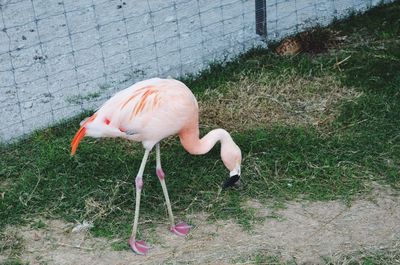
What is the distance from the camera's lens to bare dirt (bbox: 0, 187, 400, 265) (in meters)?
4.53

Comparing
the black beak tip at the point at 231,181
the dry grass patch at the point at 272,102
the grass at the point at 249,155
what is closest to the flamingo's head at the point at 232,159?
the black beak tip at the point at 231,181

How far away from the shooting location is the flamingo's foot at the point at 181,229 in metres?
4.75

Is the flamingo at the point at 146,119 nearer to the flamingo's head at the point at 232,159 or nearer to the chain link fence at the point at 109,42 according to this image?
the flamingo's head at the point at 232,159

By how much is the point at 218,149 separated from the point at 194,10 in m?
2.29

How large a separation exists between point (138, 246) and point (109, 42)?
8.61 ft

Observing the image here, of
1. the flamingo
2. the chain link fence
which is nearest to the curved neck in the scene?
the flamingo

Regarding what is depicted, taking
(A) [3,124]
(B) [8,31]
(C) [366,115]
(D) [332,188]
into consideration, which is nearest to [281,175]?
(D) [332,188]

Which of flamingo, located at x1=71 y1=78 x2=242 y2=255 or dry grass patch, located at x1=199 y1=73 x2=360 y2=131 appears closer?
flamingo, located at x1=71 y1=78 x2=242 y2=255

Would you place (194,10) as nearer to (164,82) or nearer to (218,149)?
(218,149)

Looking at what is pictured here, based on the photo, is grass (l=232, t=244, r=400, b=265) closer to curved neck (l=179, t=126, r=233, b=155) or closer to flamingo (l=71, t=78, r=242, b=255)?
flamingo (l=71, t=78, r=242, b=255)

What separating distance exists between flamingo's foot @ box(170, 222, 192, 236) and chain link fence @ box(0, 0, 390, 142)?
179 cm

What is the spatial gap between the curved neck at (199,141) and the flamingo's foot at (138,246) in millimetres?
698

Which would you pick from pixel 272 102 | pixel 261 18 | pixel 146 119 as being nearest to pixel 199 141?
pixel 146 119

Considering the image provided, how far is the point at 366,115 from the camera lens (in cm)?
597
